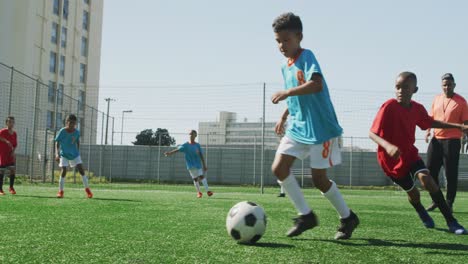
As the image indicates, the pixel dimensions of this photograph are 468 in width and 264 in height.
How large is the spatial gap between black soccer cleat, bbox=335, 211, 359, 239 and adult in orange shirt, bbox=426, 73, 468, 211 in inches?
123

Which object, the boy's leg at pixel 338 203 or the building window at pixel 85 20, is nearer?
A: the boy's leg at pixel 338 203

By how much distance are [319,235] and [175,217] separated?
214 cm

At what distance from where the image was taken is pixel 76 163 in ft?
36.9

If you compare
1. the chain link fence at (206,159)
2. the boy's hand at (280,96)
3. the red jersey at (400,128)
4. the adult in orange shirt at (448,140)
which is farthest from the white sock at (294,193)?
the chain link fence at (206,159)

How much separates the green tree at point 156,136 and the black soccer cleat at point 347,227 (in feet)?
75.6

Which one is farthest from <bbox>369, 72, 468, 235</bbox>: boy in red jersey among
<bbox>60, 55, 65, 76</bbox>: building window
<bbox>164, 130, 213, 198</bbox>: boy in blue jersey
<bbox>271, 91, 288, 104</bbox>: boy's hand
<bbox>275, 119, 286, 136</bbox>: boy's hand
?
<bbox>60, 55, 65, 76</bbox>: building window

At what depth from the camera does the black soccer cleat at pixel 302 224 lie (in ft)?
14.4

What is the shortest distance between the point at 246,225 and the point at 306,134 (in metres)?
0.98

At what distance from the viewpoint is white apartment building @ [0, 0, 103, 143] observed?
39.1m

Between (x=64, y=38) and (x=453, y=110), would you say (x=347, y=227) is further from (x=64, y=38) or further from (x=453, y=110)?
(x=64, y=38)

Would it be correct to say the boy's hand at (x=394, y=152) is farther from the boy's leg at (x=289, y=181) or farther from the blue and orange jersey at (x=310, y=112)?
the boy's leg at (x=289, y=181)

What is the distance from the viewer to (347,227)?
174 inches

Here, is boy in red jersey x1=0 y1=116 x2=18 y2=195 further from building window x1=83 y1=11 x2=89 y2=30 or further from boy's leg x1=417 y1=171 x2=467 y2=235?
building window x1=83 y1=11 x2=89 y2=30

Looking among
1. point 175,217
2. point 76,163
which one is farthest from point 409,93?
point 76,163
